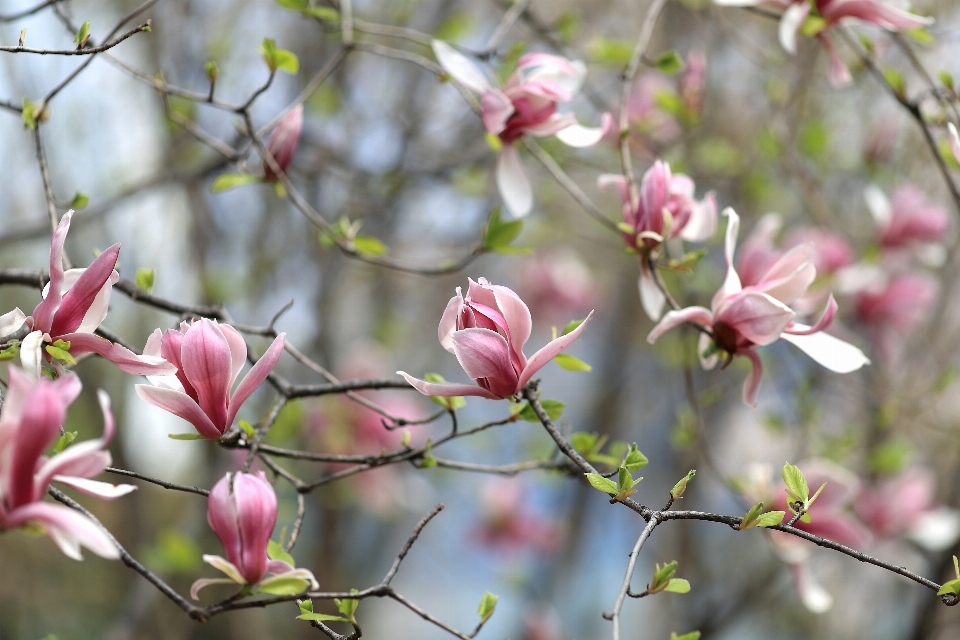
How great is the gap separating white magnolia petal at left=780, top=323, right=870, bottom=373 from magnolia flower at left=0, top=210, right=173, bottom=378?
682mm

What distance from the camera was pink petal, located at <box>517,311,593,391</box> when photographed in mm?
777

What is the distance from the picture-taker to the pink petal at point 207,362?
0.77m

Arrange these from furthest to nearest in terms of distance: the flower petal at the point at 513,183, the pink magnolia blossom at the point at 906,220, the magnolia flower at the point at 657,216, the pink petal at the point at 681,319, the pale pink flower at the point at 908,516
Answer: the pale pink flower at the point at 908,516, the pink magnolia blossom at the point at 906,220, the flower petal at the point at 513,183, the magnolia flower at the point at 657,216, the pink petal at the point at 681,319

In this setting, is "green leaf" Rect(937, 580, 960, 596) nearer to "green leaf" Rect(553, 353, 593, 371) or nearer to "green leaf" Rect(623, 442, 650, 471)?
"green leaf" Rect(623, 442, 650, 471)

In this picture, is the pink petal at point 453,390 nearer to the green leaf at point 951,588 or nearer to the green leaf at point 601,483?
the green leaf at point 601,483

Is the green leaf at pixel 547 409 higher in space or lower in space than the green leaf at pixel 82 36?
lower

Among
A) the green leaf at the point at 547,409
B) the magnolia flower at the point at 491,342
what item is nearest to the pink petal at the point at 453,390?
the magnolia flower at the point at 491,342

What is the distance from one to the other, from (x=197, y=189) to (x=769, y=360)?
6.35 feet

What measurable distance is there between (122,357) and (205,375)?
3.1 inches

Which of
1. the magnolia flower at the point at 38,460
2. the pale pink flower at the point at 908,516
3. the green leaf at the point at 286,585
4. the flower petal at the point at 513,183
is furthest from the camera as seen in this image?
the pale pink flower at the point at 908,516

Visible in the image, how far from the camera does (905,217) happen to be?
1803 millimetres

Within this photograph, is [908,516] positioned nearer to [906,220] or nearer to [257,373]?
[906,220]

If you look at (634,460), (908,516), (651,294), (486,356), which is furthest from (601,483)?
(908,516)

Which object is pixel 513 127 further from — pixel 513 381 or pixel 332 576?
pixel 332 576
